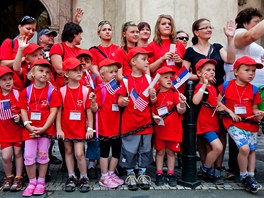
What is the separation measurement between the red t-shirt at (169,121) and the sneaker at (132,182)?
2.04ft

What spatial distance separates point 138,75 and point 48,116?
132 cm

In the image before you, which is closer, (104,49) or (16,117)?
(16,117)

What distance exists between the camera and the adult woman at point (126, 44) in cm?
487

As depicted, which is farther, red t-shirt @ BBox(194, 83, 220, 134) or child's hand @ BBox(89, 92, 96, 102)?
red t-shirt @ BBox(194, 83, 220, 134)

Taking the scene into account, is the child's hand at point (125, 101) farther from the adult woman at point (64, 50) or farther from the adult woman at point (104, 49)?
the adult woman at point (64, 50)

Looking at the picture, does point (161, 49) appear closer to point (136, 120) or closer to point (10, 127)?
point (136, 120)

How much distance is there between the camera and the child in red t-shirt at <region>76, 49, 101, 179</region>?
468 centimetres

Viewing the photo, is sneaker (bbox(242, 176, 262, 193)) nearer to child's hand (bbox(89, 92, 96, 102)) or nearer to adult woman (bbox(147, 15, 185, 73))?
adult woman (bbox(147, 15, 185, 73))

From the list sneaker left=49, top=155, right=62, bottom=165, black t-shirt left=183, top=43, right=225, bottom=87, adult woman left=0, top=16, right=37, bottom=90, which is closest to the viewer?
adult woman left=0, top=16, right=37, bottom=90

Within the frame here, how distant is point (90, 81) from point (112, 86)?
0.45 meters

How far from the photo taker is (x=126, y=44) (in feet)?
17.4

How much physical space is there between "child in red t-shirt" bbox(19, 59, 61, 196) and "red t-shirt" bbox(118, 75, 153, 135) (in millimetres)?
886

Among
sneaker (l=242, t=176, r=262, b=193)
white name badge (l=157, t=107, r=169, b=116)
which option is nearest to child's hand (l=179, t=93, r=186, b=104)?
white name badge (l=157, t=107, r=169, b=116)

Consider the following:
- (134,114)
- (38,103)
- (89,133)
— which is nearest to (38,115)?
(38,103)
